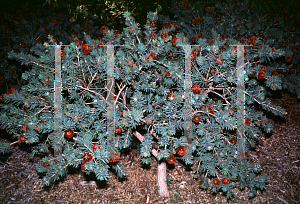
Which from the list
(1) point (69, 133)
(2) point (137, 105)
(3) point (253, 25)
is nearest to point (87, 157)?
(1) point (69, 133)

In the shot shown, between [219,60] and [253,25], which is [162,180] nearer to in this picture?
[219,60]

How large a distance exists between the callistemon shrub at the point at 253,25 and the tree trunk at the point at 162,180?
1.65 metres

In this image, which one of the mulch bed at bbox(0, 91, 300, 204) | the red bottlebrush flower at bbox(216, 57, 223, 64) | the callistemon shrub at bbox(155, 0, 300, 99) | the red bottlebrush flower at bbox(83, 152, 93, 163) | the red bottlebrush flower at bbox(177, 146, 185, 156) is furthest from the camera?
the mulch bed at bbox(0, 91, 300, 204)

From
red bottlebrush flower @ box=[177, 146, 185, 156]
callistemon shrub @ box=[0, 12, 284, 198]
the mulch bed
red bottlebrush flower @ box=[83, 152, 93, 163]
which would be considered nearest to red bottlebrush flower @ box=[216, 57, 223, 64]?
callistemon shrub @ box=[0, 12, 284, 198]

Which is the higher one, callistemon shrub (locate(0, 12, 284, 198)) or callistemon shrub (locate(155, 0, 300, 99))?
callistemon shrub (locate(155, 0, 300, 99))

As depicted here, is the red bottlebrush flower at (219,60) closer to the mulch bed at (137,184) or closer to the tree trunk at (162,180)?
the tree trunk at (162,180)

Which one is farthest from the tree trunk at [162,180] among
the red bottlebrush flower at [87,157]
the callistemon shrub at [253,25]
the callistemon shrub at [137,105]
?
the callistemon shrub at [253,25]

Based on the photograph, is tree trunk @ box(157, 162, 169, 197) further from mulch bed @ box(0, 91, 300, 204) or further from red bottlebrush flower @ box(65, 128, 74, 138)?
red bottlebrush flower @ box(65, 128, 74, 138)

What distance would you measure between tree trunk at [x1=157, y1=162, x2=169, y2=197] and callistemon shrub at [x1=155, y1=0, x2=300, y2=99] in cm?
165

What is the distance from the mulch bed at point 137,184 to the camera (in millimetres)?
2932

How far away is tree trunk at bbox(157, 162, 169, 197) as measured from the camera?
9.71 ft

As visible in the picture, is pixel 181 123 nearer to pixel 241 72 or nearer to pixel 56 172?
pixel 241 72

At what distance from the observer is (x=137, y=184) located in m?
3.11

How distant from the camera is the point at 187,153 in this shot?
2170 mm
